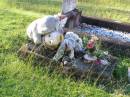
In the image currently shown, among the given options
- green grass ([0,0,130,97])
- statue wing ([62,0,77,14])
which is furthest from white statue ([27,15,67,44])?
statue wing ([62,0,77,14])

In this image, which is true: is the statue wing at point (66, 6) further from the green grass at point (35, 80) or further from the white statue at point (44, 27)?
the white statue at point (44, 27)

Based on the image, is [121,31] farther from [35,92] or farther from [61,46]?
[35,92]

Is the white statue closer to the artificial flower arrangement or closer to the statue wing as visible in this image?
the artificial flower arrangement

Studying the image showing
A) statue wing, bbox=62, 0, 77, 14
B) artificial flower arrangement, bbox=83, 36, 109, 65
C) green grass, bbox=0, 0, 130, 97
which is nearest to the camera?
green grass, bbox=0, 0, 130, 97

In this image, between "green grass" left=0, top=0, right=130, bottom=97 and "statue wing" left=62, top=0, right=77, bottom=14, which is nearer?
"green grass" left=0, top=0, right=130, bottom=97

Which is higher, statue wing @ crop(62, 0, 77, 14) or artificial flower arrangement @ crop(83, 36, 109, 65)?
statue wing @ crop(62, 0, 77, 14)

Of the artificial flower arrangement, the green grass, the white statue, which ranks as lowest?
the green grass

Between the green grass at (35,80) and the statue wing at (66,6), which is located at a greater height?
the statue wing at (66,6)

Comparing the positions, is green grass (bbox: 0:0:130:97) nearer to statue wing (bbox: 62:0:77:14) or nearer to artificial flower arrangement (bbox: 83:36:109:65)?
artificial flower arrangement (bbox: 83:36:109:65)

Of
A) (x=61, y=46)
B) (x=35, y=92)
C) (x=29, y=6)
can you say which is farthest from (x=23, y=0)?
(x=35, y=92)

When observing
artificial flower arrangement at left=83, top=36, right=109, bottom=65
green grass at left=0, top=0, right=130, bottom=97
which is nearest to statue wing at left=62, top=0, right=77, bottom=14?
green grass at left=0, top=0, right=130, bottom=97

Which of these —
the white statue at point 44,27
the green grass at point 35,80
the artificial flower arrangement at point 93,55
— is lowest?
the green grass at point 35,80

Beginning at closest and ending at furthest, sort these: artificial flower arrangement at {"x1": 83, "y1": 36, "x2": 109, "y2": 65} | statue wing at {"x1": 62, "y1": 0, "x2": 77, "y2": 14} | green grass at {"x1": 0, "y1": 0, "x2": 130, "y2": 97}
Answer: green grass at {"x1": 0, "y1": 0, "x2": 130, "y2": 97}
artificial flower arrangement at {"x1": 83, "y1": 36, "x2": 109, "y2": 65}
statue wing at {"x1": 62, "y1": 0, "x2": 77, "y2": 14}

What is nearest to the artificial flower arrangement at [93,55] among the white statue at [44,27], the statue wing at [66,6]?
the white statue at [44,27]
